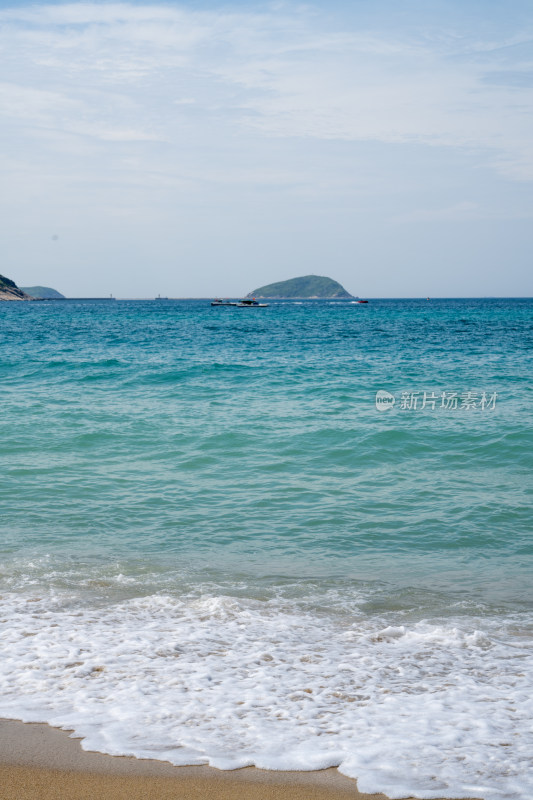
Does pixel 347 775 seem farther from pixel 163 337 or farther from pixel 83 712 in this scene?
pixel 163 337

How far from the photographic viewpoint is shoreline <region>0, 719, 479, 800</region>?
3.55 m

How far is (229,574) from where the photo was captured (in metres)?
7.13

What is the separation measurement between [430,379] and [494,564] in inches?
598

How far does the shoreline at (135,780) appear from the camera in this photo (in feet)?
11.7

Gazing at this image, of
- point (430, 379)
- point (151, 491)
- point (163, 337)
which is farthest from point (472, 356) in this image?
point (151, 491)

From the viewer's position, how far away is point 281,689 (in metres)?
4.69
